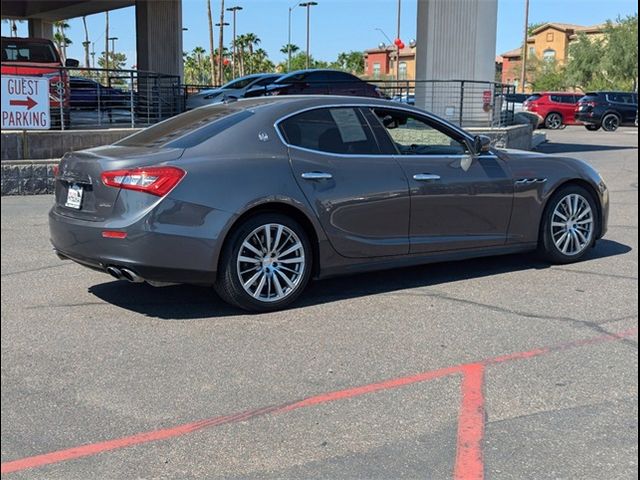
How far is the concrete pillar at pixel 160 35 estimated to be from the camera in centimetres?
2556

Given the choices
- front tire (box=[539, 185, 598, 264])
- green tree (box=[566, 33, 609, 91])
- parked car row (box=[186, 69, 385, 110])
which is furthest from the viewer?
green tree (box=[566, 33, 609, 91])

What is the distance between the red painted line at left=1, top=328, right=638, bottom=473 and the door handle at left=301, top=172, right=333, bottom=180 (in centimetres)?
183

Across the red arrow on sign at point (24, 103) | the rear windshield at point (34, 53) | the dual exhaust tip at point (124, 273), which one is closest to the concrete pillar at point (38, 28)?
the rear windshield at point (34, 53)

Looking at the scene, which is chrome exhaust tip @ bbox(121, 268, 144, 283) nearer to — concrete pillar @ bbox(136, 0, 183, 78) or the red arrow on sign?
the red arrow on sign

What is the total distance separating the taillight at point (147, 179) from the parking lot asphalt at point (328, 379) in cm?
94

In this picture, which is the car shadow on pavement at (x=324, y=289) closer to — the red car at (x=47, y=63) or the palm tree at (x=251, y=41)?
the red car at (x=47, y=63)

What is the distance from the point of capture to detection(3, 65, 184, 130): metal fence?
12.7 m

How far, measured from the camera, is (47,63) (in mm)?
15836

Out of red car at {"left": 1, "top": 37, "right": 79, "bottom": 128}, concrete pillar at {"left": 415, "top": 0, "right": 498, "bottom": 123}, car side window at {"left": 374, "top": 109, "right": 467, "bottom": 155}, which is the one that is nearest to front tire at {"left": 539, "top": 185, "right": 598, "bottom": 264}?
car side window at {"left": 374, "top": 109, "right": 467, "bottom": 155}

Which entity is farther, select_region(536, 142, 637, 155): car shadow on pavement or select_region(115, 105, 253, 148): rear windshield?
select_region(536, 142, 637, 155): car shadow on pavement

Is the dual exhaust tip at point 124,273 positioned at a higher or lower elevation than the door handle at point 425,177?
lower

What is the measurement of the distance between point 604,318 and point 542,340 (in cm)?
76

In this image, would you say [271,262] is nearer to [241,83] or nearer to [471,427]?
[471,427]

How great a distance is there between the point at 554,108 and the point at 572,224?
28406 mm
